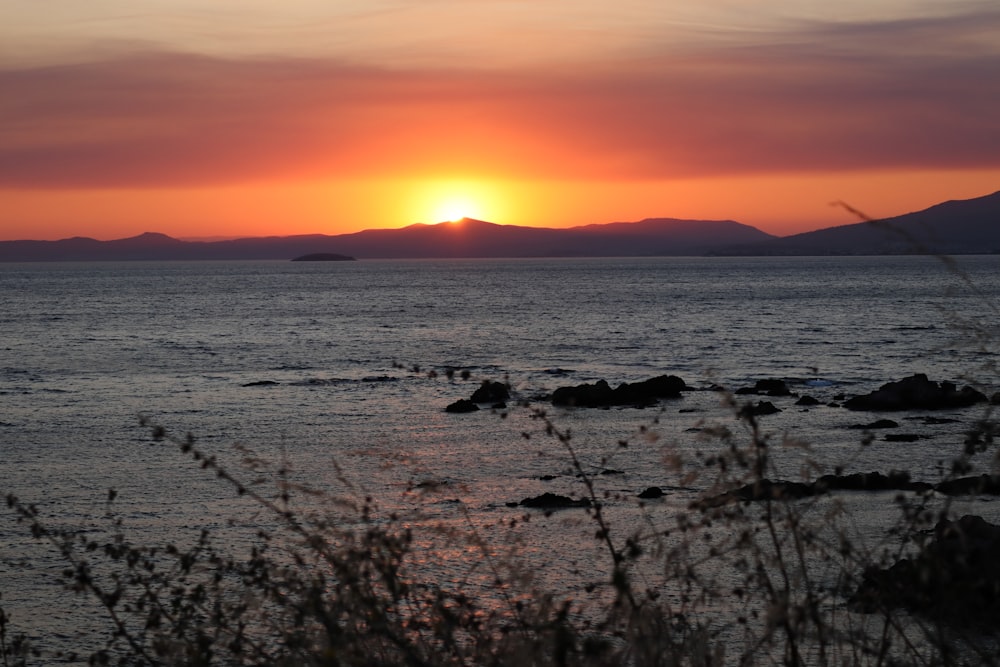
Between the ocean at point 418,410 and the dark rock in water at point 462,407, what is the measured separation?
1.23 ft

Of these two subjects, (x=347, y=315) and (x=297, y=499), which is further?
(x=347, y=315)

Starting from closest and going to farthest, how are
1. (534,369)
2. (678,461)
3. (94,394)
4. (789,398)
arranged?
(678,461) < (789,398) < (94,394) < (534,369)

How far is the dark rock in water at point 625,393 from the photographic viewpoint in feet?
102

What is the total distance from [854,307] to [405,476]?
84.4m

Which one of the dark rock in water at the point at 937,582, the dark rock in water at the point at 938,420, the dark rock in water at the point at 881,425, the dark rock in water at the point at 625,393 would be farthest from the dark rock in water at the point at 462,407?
the dark rock in water at the point at 937,582

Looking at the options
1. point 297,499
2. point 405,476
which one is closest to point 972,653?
point 297,499

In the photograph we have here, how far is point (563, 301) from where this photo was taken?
385 feet

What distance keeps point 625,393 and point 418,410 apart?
6.22m

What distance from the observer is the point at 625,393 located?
32.4 m

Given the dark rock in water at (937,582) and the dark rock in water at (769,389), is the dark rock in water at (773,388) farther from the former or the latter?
the dark rock in water at (937,582)

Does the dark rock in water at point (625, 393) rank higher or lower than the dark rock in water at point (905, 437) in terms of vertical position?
lower

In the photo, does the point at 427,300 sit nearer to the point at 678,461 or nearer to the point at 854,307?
the point at 854,307

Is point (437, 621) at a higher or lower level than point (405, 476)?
higher

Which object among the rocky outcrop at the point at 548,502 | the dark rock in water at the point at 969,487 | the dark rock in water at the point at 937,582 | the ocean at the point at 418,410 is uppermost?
the dark rock in water at the point at 969,487
